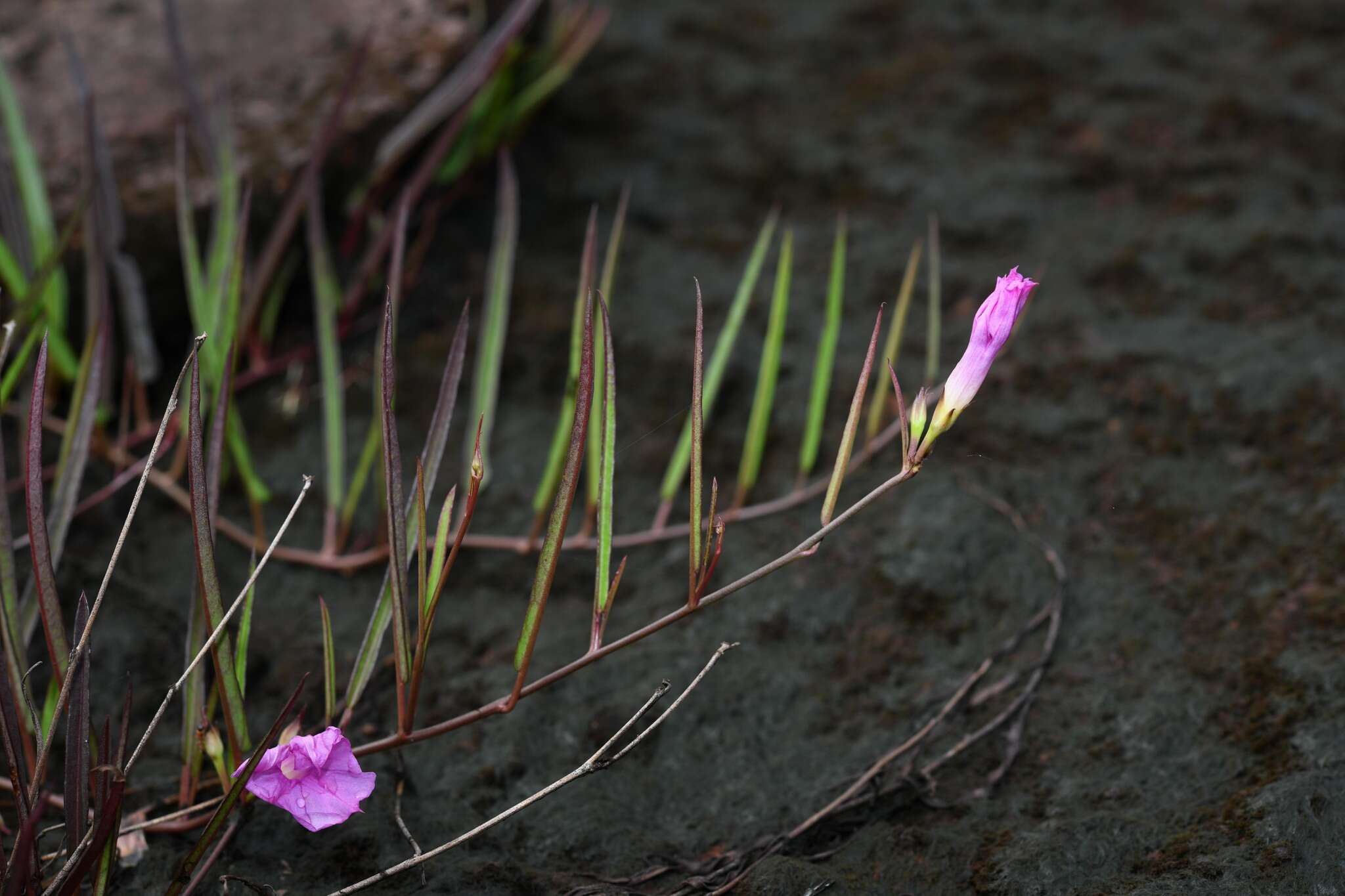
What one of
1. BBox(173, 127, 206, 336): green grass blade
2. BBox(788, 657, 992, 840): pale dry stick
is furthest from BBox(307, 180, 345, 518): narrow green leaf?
BBox(788, 657, 992, 840): pale dry stick

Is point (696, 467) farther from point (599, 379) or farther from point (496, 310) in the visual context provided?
point (496, 310)

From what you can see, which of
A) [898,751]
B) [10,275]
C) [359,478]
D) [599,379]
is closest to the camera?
[898,751]

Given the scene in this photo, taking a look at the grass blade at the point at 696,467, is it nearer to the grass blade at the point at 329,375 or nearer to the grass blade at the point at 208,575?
the grass blade at the point at 208,575

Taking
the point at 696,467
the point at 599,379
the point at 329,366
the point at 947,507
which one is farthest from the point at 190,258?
the point at 947,507

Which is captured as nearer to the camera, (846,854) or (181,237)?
(846,854)

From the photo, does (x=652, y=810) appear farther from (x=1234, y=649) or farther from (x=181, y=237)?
(x=181, y=237)

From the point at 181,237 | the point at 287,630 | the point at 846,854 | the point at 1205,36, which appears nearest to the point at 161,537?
the point at 287,630

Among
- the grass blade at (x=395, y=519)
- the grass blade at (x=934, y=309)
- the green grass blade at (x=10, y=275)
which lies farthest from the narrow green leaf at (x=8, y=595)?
the grass blade at (x=934, y=309)
